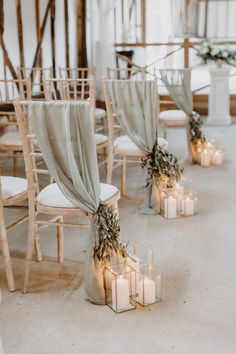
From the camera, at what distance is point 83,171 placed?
2.61 meters

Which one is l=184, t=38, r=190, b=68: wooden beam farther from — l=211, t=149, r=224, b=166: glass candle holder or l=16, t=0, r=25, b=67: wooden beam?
l=211, t=149, r=224, b=166: glass candle holder

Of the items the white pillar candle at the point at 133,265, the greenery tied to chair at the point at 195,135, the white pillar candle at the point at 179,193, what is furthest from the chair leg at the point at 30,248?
the greenery tied to chair at the point at 195,135

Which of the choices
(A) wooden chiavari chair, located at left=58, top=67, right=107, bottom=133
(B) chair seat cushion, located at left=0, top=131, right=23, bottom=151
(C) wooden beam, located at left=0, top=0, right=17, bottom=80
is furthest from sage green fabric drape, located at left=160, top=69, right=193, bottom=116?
(C) wooden beam, located at left=0, top=0, right=17, bottom=80

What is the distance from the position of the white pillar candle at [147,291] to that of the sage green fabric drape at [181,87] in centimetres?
318

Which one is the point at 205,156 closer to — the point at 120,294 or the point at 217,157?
the point at 217,157

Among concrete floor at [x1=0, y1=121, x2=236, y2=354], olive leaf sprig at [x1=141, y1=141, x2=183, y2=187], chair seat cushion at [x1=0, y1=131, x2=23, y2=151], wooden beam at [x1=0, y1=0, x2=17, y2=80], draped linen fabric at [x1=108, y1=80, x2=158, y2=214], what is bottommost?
concrete floor at [x1=0, y1=121, x2=236, y2=354]

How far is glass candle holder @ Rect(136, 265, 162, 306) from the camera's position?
2623 millimetres

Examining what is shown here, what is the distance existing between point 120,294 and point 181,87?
3.38 meters

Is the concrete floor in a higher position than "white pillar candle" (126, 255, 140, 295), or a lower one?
lower

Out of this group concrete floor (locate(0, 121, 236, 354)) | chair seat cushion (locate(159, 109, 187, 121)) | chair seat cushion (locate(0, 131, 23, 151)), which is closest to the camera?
concrete floor (locate(0, 121, 236, 354))

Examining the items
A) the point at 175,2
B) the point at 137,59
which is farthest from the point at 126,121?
the point at 175,2

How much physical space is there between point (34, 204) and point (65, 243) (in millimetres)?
706

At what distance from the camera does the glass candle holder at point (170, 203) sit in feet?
12.7

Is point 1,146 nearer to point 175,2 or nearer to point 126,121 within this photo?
point 126,121
